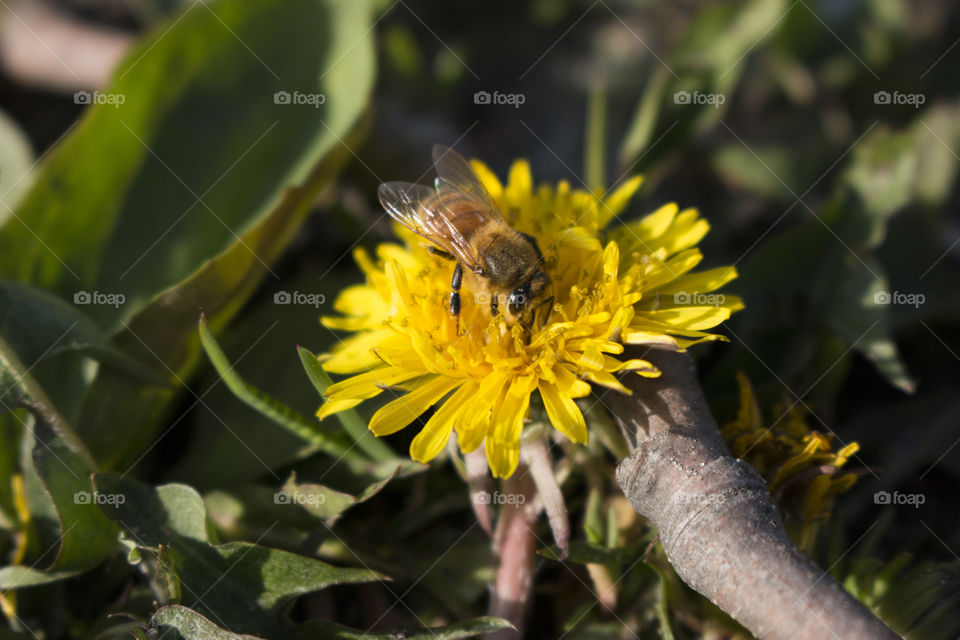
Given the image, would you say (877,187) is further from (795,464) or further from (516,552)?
(516,552)

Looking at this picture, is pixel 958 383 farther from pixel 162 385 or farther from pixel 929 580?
pixel 162 385

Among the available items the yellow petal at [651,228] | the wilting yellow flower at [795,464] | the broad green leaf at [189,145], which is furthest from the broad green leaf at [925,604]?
the broad green leaf at [189,145]

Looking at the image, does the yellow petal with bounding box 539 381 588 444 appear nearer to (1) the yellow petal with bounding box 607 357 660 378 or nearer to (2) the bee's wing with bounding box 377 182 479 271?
(1) the yellow petal with bounding box 607 357 660 378

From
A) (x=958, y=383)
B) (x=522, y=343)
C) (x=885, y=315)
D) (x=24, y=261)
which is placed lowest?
(x=958, y=383)

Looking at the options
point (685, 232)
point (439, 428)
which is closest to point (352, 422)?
point (439, 428)

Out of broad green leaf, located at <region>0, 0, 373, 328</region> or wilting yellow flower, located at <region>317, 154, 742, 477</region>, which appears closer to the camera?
wilting yellow flower, located at <region>317, 154, 742, 477</region>

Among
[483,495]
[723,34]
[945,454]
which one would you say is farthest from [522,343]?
[723,34]

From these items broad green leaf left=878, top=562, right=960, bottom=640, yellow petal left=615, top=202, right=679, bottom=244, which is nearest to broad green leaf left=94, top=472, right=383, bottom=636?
yellow petal left=615, top=202, right=679, bottom=244
